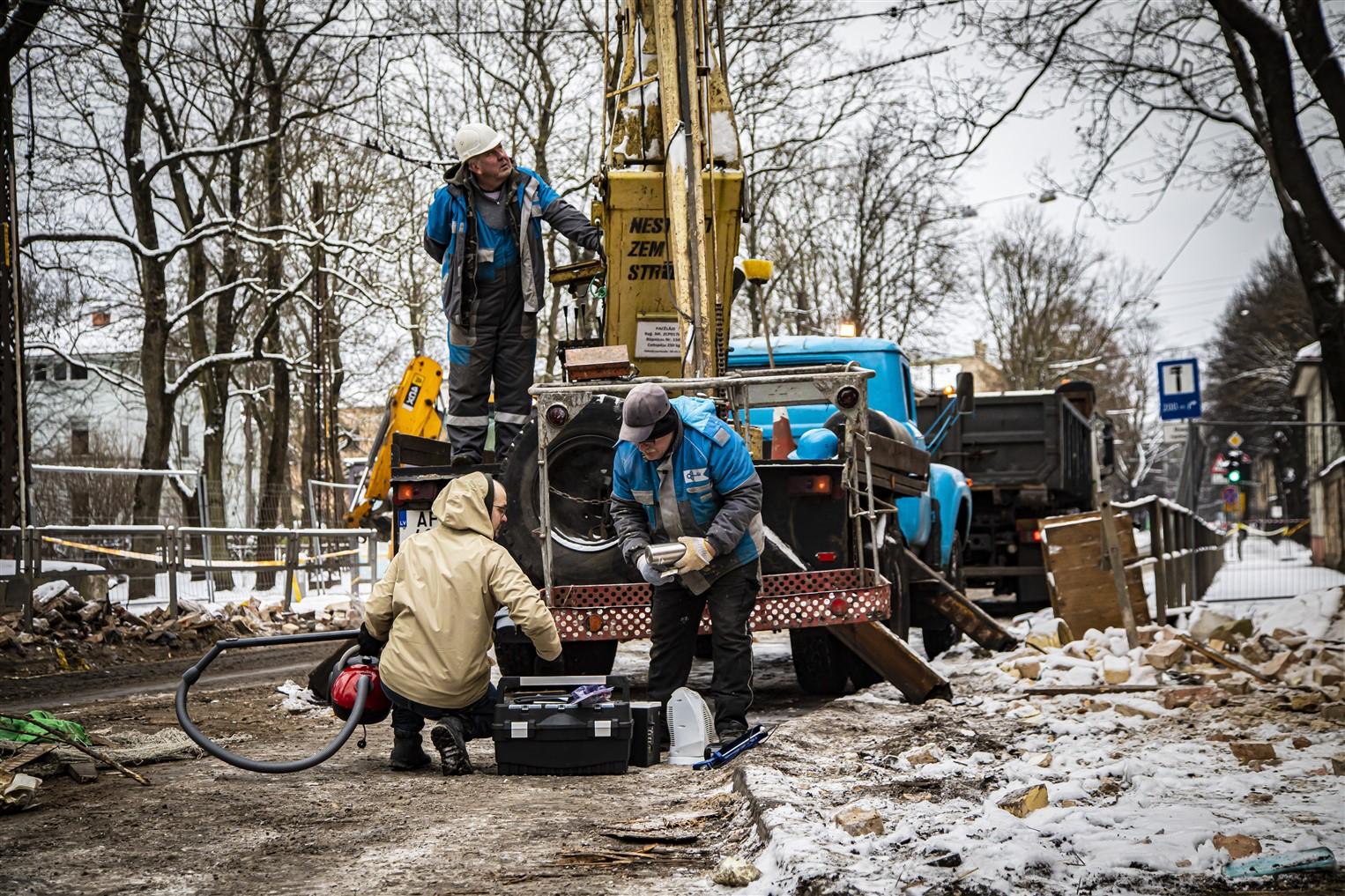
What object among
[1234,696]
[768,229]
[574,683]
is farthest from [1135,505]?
[768,229]

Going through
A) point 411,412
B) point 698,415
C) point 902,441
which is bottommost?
point 902,441

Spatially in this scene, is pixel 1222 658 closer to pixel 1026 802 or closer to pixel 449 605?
pixel 1026 802

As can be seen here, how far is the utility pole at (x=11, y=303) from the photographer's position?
13.8 meters

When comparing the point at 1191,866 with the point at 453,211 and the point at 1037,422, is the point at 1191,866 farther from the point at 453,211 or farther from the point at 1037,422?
the point at 1037,422

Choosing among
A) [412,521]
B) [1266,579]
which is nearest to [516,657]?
[412,521]

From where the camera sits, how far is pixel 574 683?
22.5 ft

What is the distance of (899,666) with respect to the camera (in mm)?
8516

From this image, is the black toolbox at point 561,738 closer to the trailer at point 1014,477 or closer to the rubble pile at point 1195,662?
the rubble pile at point 1195,662

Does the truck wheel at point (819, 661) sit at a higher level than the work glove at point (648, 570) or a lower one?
lower

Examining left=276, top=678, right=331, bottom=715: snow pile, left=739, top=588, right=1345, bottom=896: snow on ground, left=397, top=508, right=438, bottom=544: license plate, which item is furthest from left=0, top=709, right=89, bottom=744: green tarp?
left=739, top=588, right=1345, bottom=896: snow on ground

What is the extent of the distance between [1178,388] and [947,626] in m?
6.51

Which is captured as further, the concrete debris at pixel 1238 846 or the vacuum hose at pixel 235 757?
the vacuum hose at pixel 235 757

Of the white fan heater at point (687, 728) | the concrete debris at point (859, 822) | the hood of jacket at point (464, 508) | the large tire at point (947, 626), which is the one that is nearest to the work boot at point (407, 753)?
the hood of jacket at point (464, 508)

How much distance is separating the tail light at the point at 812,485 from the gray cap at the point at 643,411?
168 cm
